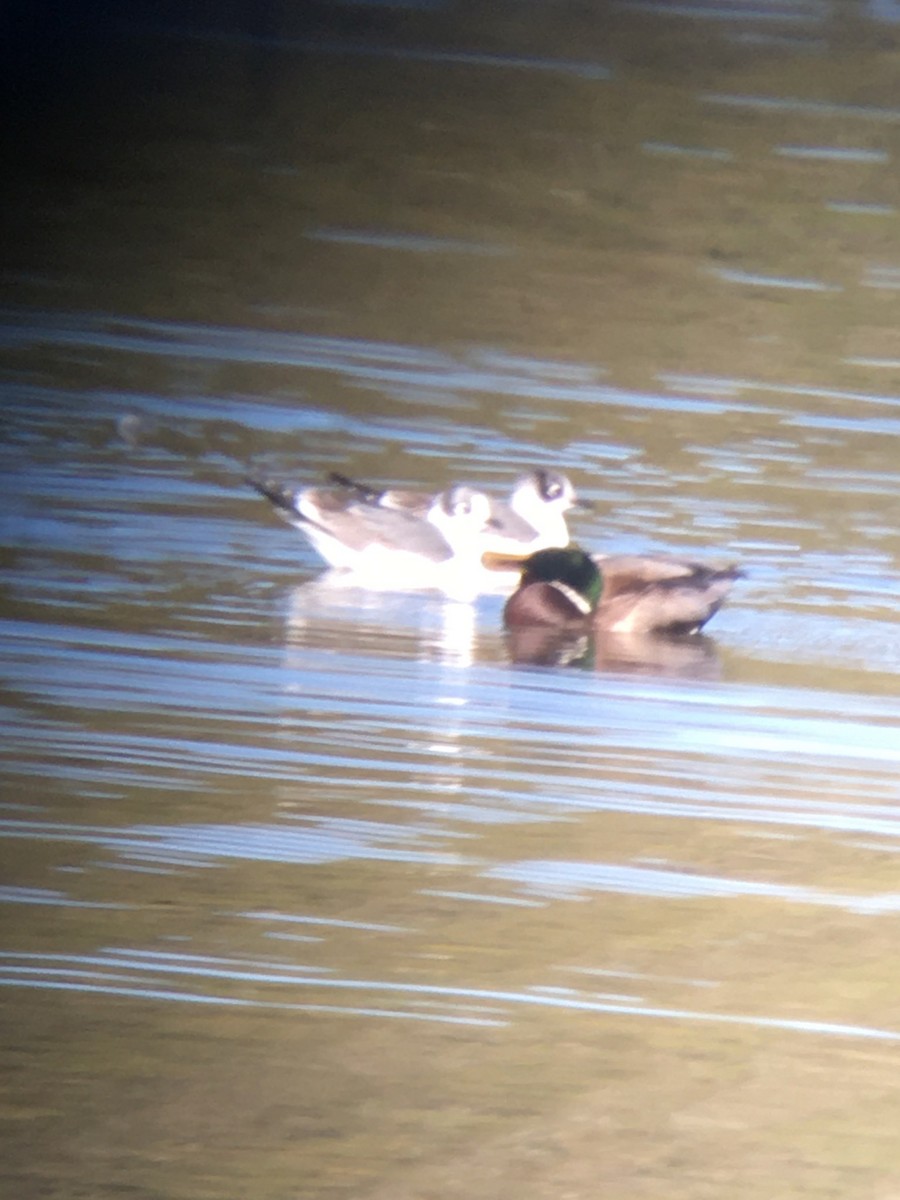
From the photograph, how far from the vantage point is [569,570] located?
2.23 metres

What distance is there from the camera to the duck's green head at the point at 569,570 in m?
2.22

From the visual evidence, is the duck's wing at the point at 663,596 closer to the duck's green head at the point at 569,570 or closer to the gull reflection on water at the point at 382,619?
the duck's green head at the point at 569,570

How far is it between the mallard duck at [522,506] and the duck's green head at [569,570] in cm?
1

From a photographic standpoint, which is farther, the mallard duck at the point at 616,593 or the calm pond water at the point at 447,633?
the mallard duck at the point at 616,593

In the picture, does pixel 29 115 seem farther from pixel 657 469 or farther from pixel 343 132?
pixel 657 469

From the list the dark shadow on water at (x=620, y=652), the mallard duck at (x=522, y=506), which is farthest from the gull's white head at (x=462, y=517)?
the dark shadow on water at (x=620, y=652)

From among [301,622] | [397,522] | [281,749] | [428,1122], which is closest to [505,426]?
[397,522]

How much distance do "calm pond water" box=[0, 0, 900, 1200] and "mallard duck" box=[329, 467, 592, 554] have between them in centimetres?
4

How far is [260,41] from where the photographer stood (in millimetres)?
2447

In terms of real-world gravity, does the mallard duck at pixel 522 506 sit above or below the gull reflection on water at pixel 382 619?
above

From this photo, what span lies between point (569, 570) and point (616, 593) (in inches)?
2.6

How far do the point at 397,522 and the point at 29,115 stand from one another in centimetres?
77

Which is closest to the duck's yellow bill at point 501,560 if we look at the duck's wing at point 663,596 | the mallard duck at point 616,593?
the mallard duck at point 616,593

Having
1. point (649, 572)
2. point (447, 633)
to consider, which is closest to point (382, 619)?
point (447, 633)
